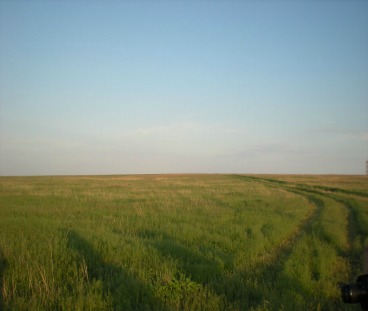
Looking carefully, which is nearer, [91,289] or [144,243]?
[91,289]

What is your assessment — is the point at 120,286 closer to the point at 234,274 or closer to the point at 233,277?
the point at 233,277

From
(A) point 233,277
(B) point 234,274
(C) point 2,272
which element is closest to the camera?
(C) point 2,272

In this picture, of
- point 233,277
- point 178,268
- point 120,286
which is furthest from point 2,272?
point 233,277

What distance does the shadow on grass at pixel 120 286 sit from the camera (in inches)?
185

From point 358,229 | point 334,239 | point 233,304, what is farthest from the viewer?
point 358,229

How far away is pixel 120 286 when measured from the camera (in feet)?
16.6

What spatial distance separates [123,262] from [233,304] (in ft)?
9.35

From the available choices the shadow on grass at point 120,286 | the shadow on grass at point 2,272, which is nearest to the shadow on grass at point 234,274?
the shadow on grass at point 120,286

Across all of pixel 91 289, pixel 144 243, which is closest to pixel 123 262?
pixel 144 243

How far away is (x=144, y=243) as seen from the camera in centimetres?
787

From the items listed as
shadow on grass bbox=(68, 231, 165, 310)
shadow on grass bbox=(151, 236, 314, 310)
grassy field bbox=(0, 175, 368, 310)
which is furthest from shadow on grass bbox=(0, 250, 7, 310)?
shadow on grass bbox=(151, 236, 314, 310)

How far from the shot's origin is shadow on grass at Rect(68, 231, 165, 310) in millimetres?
4699

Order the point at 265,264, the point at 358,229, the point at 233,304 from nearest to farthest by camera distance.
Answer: the point at 233,304 → the point at 265,264 → the point at 358,229

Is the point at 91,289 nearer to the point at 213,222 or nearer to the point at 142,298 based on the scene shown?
the point at 142,298
